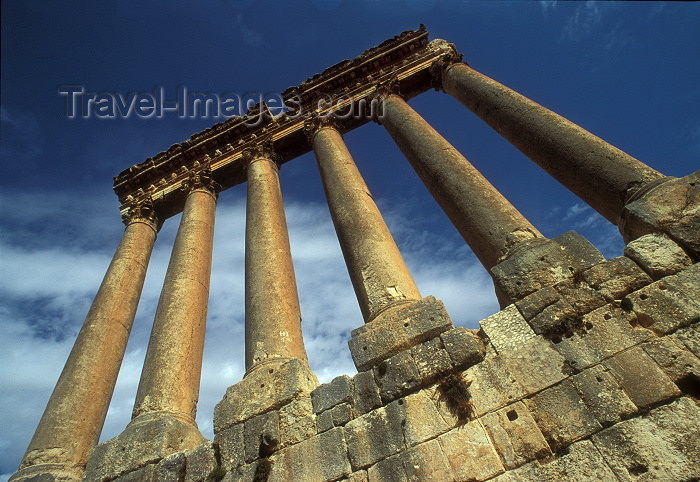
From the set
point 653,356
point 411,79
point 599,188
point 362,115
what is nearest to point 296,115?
point 362,115

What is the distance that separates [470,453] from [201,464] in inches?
164

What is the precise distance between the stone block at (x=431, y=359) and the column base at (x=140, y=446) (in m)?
4.47


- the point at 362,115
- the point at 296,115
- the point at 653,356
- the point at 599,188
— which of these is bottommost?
the point at 653,356

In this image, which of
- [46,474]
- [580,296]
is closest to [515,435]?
[580,296]

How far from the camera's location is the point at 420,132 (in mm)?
11414

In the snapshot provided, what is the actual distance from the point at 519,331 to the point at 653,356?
5.09 ft

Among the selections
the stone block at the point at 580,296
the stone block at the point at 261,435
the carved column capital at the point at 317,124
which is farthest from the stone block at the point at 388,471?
the carved column capital at the point at 317,124

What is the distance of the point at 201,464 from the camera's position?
6539mm

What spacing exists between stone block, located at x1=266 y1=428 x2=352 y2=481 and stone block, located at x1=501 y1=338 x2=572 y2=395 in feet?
8.31

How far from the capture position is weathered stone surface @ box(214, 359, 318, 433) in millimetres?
6742

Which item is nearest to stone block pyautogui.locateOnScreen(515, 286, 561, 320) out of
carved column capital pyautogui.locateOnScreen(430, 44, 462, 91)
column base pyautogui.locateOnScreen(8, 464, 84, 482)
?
column base pyautogui.locateOnScreen(8, 464, 84, 482)

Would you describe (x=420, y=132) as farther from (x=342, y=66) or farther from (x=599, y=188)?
(x=342, y=66)

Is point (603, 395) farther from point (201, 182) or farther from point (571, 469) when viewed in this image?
point (201, 182)

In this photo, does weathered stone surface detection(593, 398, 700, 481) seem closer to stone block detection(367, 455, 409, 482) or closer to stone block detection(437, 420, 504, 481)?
stone block detection(437, 420, 504, 481)
